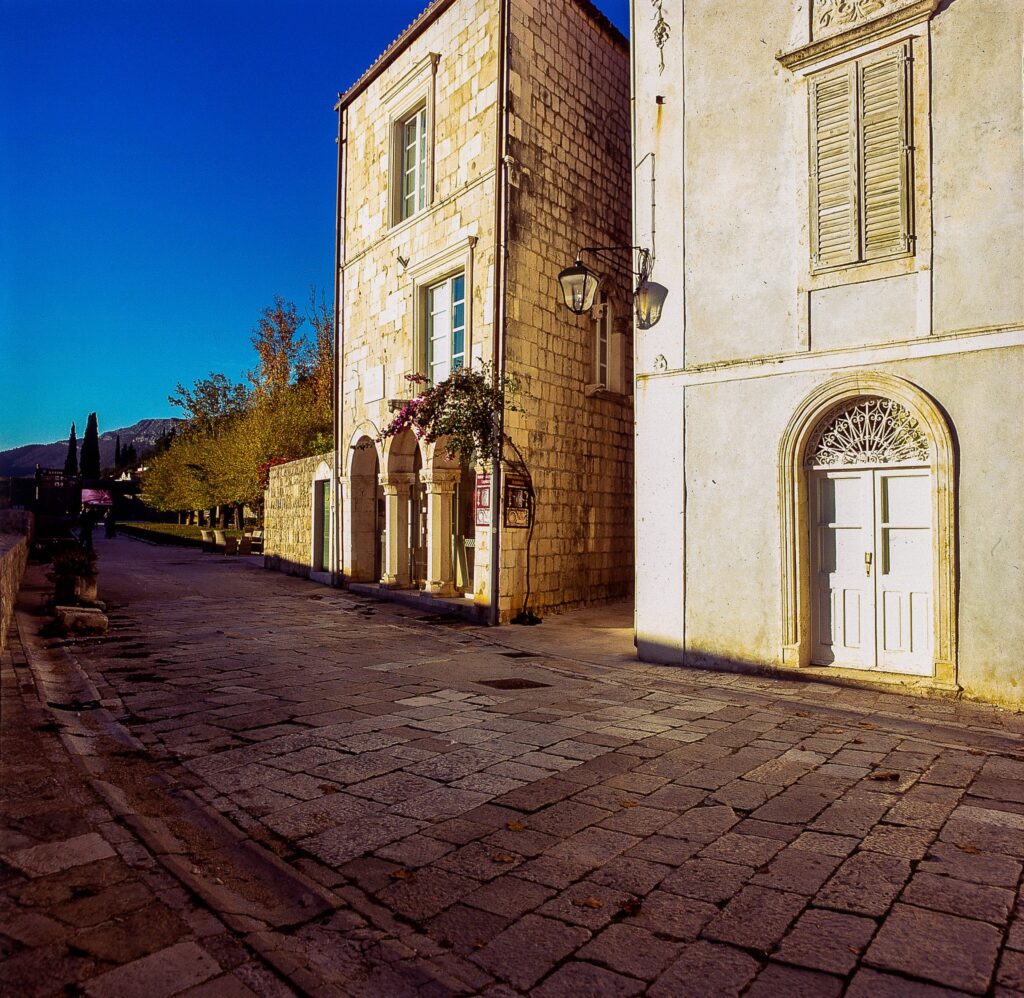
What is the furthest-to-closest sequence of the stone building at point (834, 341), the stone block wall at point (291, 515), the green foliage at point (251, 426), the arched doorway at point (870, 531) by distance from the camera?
1. the green foliage at point (251, 426)
2. the stone block wall at point (291, 515)
3. the arched doorway at point (870, 531)
4. the stone building at point (834, 341)

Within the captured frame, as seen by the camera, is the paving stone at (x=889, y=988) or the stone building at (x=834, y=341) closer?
the paving stone at (x=889, y=988)

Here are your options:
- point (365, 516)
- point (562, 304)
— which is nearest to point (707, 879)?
point (562, 304)

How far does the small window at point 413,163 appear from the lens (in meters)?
13.8

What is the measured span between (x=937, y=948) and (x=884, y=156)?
21.3ft

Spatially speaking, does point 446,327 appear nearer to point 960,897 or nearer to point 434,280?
point 434,280

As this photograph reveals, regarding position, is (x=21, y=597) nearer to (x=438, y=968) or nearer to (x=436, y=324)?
(x=436, y=324)

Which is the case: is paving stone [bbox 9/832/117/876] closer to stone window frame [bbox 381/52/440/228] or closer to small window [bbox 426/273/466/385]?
small window [bbox 426/273/466/385]

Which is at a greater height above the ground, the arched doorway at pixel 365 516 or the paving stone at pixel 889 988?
the arched doorway at pixel 365 516

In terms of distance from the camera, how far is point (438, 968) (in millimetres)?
2469

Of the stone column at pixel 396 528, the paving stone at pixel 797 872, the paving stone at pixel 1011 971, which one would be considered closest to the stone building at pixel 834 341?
the paving stone at pixel 797 872

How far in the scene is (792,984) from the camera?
2.37m

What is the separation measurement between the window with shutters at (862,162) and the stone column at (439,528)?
6.89 m

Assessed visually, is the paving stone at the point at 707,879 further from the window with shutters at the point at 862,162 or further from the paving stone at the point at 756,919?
the window with shutters at the point at 862,162

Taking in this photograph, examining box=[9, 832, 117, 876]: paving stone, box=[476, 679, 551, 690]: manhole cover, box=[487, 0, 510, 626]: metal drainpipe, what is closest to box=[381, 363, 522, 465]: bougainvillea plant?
box=[487, 0, 510, 626]: metal drainpipe
